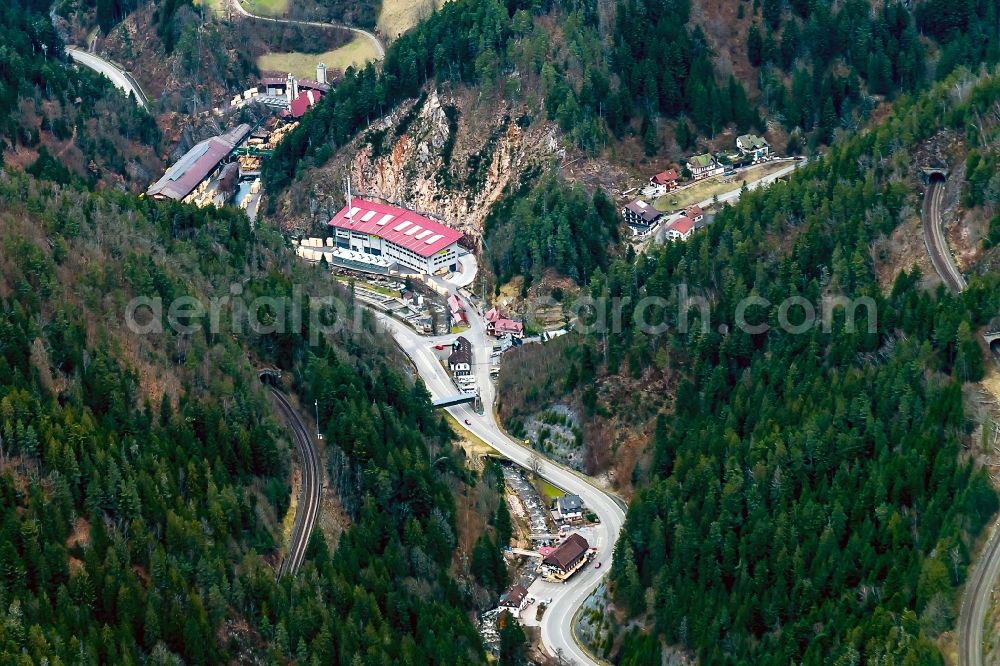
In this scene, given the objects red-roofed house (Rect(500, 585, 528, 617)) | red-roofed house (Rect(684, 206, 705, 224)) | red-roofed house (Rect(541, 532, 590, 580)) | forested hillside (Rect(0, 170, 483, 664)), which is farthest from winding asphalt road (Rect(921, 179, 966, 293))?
red-roofed house (Rect(500, 585, 528, 617))

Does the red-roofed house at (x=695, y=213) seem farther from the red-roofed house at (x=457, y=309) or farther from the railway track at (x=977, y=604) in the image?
the railway track at (x=977, y=604)

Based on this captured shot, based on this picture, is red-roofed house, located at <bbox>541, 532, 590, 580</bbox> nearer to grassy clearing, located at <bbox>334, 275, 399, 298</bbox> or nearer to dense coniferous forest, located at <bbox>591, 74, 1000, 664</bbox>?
dense coniferous forest, located at <bbox>591, 74, 1000, 664</bbox>

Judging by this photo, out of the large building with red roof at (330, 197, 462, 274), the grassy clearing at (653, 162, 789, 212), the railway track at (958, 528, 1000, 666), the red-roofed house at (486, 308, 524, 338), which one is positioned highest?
the grassy clearing at (653, 162, 789, 212)

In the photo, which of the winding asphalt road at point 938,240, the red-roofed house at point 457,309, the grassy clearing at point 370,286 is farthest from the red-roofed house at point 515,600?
the grassy clearing at point 370,286

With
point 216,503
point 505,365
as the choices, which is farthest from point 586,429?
point 216,503

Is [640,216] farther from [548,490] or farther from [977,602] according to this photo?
[977,602]

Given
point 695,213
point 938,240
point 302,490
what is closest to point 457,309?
point 695,213

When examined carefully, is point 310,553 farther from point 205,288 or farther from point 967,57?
point 967,57
